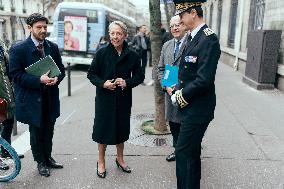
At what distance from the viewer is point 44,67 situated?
12.4 feet

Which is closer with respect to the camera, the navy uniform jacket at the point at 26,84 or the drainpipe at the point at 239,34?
the navy uniform jacket at the point at 26,84

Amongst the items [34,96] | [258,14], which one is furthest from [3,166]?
[258,14]

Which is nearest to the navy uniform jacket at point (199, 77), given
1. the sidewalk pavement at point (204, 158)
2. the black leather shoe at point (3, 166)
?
the sidewalk pavement at point (204, 158)

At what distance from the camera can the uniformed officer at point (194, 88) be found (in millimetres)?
2797

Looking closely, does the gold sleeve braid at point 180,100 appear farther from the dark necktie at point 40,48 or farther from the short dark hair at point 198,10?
the dark necktie at point 40,48

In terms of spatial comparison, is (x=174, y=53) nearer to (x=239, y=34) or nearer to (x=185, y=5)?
(x=185, y=5)

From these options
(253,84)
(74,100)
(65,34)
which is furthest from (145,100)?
(65,34)

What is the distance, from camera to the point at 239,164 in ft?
14.3

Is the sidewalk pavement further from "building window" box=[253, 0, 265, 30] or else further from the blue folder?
"building window" box=[253, 0, 265, 30]

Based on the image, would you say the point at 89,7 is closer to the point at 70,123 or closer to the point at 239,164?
the point at 70,123

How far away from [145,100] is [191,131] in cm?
543

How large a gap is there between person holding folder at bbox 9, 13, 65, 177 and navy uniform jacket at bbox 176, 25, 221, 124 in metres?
1.63

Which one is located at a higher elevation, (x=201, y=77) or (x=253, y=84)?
(x=201, y=77)

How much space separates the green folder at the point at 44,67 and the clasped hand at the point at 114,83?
0.61 metres
